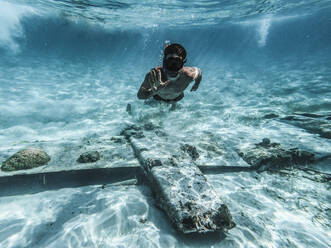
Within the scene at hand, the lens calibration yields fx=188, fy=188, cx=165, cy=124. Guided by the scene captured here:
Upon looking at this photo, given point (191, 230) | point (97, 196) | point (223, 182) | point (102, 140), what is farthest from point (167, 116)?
point (191, 230)

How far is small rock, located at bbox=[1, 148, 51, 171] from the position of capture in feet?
15.6

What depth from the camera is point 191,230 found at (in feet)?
10.4

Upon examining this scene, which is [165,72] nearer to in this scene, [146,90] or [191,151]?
[146,90]

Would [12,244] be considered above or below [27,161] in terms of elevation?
below

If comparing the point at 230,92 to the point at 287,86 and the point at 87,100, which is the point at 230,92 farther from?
the point at 87,100

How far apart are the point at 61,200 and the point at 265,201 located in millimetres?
4802

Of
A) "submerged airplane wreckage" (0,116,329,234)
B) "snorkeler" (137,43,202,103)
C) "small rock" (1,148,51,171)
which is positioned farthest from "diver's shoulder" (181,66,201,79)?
"small rock" (1,148,51,171)

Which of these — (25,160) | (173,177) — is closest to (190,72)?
(173,177)

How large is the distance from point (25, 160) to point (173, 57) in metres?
4.63

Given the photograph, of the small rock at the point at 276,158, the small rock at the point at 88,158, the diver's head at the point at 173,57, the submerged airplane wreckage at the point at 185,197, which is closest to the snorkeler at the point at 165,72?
the diver's head at the point at 173,57

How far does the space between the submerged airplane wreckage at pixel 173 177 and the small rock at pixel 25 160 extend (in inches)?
2.3

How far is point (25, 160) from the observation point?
4891 millimetres

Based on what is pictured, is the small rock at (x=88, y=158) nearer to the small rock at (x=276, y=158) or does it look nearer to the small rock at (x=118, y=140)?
the small rock at (x=118, y=140)

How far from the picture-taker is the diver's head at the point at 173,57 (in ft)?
10.7
